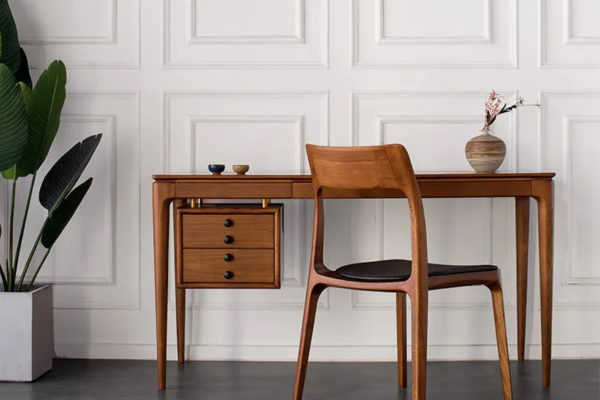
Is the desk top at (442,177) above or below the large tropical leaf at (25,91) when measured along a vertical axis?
below

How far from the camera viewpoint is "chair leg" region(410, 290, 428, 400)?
1886 millimetres

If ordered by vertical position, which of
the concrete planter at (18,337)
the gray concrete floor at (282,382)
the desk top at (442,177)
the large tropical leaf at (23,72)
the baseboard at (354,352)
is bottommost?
the gray concrete floor at (282,382)

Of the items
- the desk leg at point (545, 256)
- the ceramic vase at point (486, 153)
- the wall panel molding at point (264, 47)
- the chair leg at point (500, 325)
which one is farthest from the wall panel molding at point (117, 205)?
the desk leg at point (545, 256)

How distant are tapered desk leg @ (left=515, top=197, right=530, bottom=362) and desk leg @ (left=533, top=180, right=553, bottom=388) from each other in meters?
0.28

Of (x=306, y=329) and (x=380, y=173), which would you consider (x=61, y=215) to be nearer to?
(x=306, y=329)

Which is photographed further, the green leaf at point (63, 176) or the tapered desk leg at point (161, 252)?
the green leaf at point (63, 176)

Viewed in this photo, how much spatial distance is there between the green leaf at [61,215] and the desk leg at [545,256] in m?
1.64

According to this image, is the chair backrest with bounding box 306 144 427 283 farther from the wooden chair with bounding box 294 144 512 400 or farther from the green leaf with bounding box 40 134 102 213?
the green leaf with bounding box 40 134 102 213

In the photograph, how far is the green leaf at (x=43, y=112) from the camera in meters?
2.48

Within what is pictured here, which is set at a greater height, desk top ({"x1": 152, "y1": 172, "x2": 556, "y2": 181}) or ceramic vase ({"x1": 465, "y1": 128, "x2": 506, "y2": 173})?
ceramic vase ({"x1": 465, "y1": 128, "x2": 506, "y2": 173})

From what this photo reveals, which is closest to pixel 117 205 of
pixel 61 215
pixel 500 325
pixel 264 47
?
pixel 61 215

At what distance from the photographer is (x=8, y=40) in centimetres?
264

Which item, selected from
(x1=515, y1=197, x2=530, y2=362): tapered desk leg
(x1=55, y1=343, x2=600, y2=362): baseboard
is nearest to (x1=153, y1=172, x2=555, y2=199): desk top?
(x1=515, y1=197, x2=530, y2=362): tapered desk leg

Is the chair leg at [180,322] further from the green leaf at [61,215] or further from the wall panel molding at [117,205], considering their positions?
the green leaf at [61,215]
